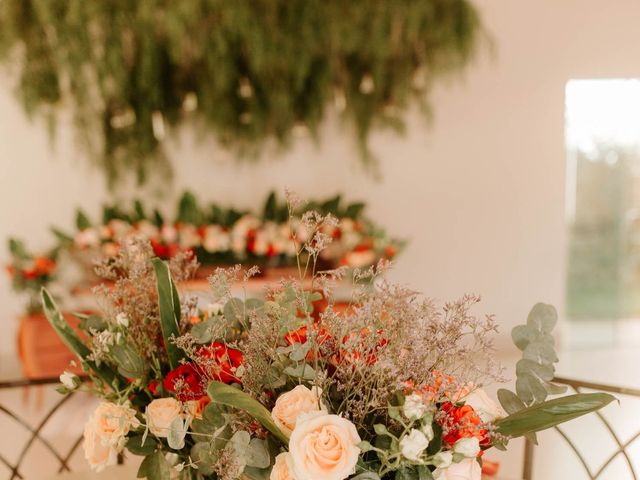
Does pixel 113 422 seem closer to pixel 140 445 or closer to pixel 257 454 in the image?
pixel 140 445

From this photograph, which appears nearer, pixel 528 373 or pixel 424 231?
pixel 528 373

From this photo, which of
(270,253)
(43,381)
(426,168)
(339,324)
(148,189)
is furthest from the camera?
(426,168)

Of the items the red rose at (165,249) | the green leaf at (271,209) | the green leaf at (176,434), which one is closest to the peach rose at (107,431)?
the green leaf at (176,434)

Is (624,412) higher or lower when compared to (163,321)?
lower

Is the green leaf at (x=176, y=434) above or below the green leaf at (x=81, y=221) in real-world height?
below

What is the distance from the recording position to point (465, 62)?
15.9ft

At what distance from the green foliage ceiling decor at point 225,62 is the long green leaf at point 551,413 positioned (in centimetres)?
389

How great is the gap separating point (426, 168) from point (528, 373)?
→ 416cm

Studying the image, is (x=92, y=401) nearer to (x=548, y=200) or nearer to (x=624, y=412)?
(x=624, y=412)

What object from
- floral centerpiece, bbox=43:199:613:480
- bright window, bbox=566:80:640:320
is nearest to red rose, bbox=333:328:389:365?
floral centerpiece, bbox=43:199:613:480

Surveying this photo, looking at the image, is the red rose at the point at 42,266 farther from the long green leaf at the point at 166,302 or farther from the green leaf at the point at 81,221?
the long green leaf at the point at 166,302

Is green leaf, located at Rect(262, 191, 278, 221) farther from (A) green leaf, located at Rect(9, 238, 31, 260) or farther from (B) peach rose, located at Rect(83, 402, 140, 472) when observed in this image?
(B) peach rose, located at Rect(83, 402, 140, 472)

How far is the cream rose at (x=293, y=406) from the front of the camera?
0.84 m

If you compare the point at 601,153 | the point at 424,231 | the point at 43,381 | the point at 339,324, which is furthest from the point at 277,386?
the point at 601,153
